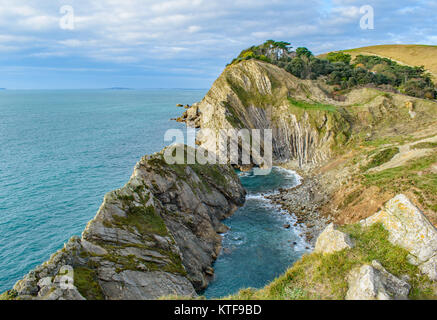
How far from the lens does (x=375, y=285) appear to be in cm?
1298

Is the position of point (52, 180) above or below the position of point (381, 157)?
below

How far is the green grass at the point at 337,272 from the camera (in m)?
14.4

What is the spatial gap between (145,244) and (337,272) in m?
15.8

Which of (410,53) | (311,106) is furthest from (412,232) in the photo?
(410,53)

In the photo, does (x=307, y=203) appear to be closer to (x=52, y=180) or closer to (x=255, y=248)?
(x=255, y=248)

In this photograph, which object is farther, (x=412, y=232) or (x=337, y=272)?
(x=412, y=232)

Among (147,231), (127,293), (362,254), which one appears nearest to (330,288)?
(362,254)

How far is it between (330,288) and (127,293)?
13.4 m

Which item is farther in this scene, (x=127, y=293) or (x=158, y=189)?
(x=158, y=189)

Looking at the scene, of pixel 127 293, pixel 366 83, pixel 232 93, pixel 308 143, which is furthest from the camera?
pixel 366 83

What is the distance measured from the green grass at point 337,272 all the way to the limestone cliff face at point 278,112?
47.8m

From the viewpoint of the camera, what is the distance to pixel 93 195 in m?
46.4
